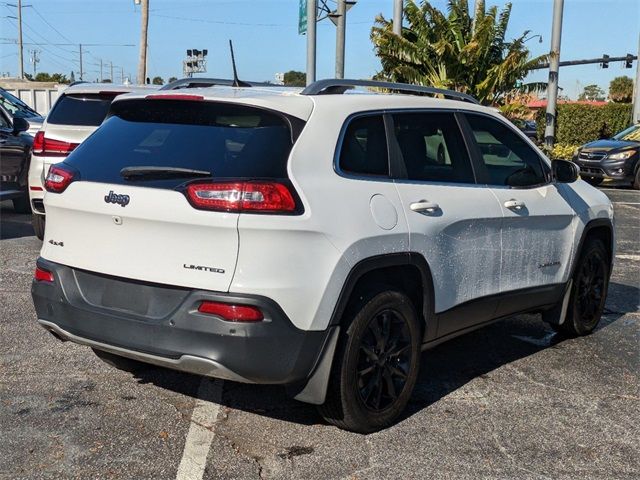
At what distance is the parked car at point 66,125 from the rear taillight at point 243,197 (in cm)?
565

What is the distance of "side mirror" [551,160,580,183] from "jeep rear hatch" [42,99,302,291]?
255 centimetres

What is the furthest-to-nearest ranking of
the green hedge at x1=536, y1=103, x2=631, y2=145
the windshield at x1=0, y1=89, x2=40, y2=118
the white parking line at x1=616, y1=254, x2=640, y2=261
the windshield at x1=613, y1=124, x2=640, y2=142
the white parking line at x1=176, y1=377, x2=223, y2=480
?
the green hedge at x1=536, y1=103, x2=631, y2=145 → the windshield at x1=613, y1=124, x2=640, y2=142 → the windshield at x1=0, y1=89, x2=40, y2=118 → the white parking line at x1=616, y1=254, x2=640, y2=261 → the white parking line at x1=176, y1=377, x2=223, y2=480

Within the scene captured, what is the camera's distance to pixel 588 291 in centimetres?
618

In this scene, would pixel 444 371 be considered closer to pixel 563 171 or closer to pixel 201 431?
pixel 563 171

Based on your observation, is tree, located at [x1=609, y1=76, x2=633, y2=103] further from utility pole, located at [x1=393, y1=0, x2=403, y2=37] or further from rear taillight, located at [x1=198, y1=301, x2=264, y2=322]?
rear taillight, located at [x1=198, y1=301, x2=264, y2=322]

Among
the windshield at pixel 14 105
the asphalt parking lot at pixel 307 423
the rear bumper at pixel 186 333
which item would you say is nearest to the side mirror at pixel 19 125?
the asphalt parking lot at pixel 307 423

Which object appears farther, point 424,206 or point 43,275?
point 424,206

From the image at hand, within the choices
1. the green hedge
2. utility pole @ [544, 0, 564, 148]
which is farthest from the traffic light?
utility pole @ [544, 0, 564, 148]

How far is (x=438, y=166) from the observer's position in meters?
4.69

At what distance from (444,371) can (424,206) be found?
4.63 ft

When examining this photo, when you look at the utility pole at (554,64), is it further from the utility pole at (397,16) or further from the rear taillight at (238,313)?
the rear taillight at (238,313)

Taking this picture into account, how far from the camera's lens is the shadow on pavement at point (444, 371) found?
4.48m

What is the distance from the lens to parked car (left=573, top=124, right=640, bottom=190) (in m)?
18.5

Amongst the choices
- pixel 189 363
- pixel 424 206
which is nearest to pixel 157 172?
pixel 189 363
